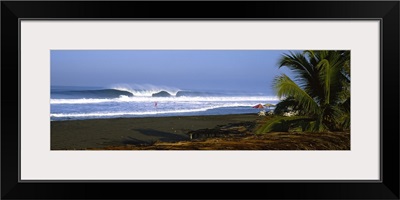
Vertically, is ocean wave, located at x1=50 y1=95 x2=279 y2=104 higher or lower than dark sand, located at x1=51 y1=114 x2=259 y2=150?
higher

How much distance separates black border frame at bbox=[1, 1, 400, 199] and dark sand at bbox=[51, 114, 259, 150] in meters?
0.33

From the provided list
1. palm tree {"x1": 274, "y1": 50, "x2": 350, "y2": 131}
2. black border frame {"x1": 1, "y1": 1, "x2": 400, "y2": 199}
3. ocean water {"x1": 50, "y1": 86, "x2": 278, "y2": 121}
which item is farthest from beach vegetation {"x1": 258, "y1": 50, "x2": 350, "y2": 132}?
black border frame {"x1": 1, "y1": 1, "x2": 400, "y2": 199}

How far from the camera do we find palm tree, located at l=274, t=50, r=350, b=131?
4270 millimetres

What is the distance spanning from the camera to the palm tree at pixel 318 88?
4.27m

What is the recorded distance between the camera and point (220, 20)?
4.15 metres

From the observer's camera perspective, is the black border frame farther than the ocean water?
No

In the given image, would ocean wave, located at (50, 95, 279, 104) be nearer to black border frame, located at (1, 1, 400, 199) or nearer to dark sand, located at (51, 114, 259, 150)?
dark sand, located at (51, 114, 259, 150)

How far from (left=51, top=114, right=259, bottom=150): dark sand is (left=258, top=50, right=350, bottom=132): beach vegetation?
2.21ft

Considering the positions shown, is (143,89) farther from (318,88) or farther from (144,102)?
(318,88)

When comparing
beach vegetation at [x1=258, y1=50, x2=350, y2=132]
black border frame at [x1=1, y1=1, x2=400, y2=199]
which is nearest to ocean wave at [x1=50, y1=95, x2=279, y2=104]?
beach vegetation at [x1=258, y1=50, x2=350, y2=132]

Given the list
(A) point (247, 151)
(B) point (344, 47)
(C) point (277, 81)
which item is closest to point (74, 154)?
(A) point (247, 151)

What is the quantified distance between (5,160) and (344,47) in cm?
300

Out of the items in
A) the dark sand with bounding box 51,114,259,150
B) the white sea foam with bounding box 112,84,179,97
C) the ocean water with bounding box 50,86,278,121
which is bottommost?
the dark sand with bounding box 51,114,259,150

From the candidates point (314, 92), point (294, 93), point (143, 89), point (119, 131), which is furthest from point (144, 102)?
point (314, 92)
